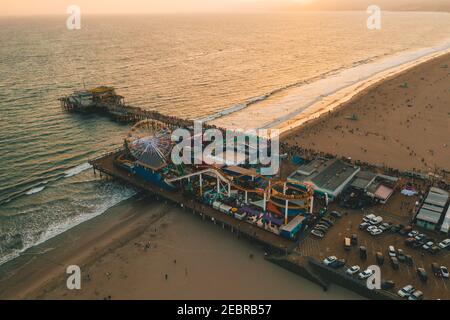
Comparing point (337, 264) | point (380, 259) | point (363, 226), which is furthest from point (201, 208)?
point (380, 259)

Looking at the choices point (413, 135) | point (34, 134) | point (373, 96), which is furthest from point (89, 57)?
point (413, 135)

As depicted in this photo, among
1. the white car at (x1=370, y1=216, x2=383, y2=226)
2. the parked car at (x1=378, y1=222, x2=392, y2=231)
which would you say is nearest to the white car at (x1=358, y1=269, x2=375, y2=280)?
the parked car at (x1=378, y1=222, x2=392, y2=231)

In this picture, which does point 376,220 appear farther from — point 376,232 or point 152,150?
point 152,150

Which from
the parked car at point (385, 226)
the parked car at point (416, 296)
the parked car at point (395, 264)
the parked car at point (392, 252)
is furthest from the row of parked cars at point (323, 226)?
the parked car at point (416, 296)

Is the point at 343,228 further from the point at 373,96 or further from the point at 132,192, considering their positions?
the point at 373,96

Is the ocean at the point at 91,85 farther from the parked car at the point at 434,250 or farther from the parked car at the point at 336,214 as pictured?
the parked car at the point at 434,250
